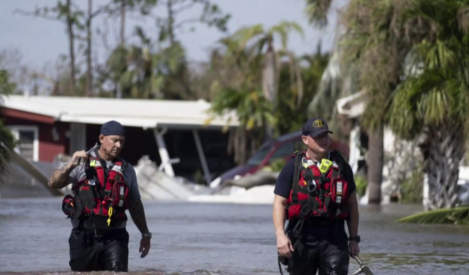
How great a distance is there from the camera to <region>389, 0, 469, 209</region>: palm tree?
16.8m

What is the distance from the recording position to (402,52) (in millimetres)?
18516

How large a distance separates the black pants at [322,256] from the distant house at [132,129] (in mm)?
27450

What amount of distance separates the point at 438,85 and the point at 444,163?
1918 millimetres

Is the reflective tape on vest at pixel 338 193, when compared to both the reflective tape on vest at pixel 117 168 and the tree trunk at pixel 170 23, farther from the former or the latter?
the tree trunk at pixel 170 23

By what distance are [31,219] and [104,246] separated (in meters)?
10.3

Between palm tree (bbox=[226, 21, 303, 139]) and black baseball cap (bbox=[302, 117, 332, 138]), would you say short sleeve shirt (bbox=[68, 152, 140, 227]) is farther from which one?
palm tree (bbox=[226, 21, 303, 139])

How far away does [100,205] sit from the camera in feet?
24.8

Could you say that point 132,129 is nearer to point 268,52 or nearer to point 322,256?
point 268,52

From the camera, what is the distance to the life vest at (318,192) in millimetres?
6812

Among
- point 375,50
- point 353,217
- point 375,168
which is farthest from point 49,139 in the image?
point 353,217

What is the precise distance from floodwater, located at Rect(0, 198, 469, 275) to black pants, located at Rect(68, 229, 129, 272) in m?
0.39

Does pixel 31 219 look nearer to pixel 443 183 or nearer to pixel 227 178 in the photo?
pixel 443 183

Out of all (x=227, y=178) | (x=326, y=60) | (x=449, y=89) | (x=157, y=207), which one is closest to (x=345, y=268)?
(x=449, y=89)

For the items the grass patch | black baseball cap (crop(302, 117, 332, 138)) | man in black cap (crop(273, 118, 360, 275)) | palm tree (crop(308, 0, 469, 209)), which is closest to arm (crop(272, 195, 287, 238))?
man in black cap (crop(273, 118, 360, 275))
